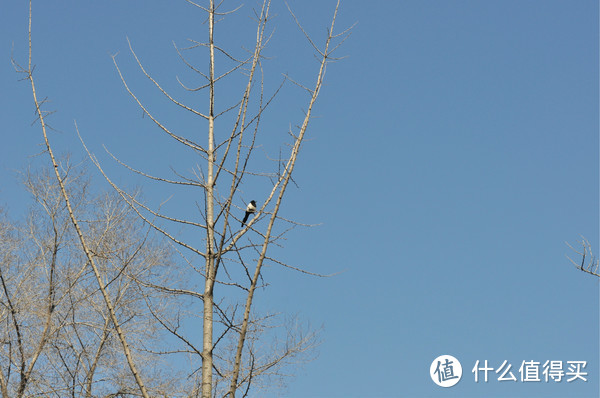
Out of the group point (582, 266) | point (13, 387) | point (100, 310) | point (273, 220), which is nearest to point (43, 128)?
point (273, 220)

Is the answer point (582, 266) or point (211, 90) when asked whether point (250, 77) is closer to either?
point (211, 90)

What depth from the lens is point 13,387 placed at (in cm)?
1361

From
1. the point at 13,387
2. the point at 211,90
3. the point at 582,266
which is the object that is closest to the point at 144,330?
the point at 13,387

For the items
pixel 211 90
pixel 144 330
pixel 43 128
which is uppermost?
pixel 144 330

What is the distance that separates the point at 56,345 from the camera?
14.2 metres

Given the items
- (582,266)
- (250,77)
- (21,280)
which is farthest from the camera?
(21,280)

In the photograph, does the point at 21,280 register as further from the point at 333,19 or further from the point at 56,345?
the point at 333,19

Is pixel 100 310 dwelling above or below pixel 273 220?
above

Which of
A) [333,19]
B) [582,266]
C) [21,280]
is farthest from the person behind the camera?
[21,280]

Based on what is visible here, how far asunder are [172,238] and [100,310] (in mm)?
10559

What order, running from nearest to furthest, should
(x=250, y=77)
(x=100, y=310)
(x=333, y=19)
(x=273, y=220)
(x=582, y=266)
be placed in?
1. (x=273, y=220)
2. (x=250, y=77)
3. (x=333, y=19)
4. (x=582, y=266)
5. (x=100, y=310)

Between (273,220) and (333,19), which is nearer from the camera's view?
(273,220)

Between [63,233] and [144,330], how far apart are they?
8.73 ft

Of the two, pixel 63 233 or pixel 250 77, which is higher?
pixel 63 233
